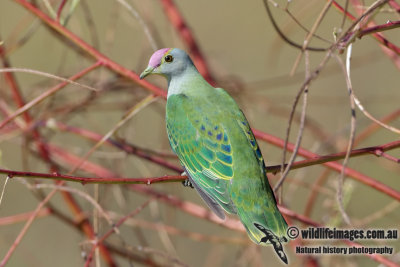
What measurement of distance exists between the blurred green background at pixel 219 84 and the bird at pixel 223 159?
1.29ft

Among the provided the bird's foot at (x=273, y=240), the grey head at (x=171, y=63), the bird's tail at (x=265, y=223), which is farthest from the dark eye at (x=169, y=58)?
the bird's foot at (x=273, y=240)

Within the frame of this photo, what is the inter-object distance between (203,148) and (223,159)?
0.16 meters

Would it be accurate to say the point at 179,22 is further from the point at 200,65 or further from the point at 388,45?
the point at 388,45

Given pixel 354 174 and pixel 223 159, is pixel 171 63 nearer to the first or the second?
pixel 223 159

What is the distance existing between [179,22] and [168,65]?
261 millimetres

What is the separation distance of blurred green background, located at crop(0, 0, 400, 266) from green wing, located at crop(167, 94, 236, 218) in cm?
41

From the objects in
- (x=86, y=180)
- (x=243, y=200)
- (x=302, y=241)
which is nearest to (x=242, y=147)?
(x=243, y=200)

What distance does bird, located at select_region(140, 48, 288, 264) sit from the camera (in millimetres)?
2871

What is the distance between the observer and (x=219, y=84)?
376cm

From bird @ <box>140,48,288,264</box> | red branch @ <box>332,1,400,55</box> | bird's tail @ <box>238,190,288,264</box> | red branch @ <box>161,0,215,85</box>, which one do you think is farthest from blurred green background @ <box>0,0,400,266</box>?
red branch @ <box>332,1,400,55</box>

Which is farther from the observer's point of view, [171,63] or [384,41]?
[171,63]

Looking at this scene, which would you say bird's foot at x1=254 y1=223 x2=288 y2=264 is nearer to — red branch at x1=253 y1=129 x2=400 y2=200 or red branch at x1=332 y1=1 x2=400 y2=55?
red branch at x1=253 y1=129 x2=400 y2=200

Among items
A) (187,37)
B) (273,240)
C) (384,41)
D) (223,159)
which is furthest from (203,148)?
(384,41)

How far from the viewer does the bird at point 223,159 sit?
2871 millimetres
